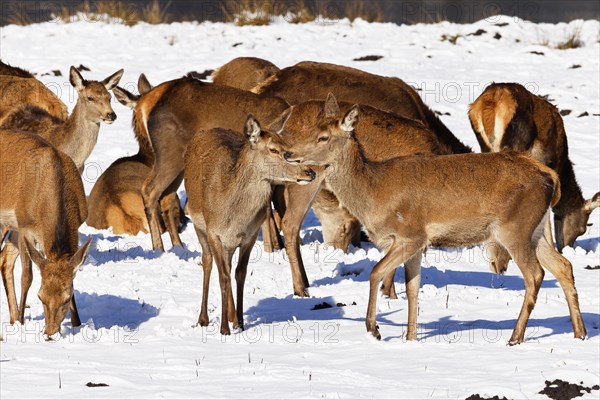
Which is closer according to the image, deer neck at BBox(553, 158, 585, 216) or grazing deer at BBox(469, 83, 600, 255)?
grazing deer at BBox(469, 83, 600, 255)

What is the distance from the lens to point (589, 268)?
43.5 feet

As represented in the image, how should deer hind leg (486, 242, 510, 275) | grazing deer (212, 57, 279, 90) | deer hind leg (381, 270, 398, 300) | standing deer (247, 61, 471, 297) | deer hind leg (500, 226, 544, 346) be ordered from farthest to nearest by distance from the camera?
1. grazing deer (212, 57, 279, 90)
2. standing deer (247, 61, 471, 297)
3. deer hind leg (486, 242, 510, 275)
4. deer hind leg (381, 270, 398, 300)
5. deer hind leg (500, 226, 544, 346)

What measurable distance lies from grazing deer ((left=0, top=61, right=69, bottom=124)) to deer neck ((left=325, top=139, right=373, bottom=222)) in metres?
5.77

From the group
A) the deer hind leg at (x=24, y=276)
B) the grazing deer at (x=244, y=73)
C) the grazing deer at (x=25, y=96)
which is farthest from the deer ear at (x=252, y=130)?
the grazing deer at (x=244, y=73)

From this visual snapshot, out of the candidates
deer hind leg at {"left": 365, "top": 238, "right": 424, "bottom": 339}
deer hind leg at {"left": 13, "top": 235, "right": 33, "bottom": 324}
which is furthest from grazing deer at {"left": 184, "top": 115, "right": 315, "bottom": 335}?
deer hind leg at {"left": 13, "top": 235, "right": 33, "bottom": 324}

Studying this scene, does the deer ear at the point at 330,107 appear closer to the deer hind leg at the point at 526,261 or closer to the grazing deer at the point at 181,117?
the deer hind leg at the point at 526,261

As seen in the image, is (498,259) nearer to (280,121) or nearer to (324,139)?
(280,121)

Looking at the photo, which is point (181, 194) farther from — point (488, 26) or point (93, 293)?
point (488, 26)

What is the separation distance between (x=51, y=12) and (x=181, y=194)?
14597 millimetres

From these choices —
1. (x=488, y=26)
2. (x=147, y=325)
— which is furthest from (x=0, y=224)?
(x=488, y=26)

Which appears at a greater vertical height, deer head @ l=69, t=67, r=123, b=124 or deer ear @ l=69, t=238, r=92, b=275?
deer head @ l=69, t=67, r=123, b=124

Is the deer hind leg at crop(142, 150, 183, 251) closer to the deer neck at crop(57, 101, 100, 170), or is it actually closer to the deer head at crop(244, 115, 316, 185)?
the deer neck at crop(57, 101, 100, 170)

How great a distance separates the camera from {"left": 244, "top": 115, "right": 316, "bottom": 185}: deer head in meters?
9.76

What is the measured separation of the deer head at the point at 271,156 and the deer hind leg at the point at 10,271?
100.0 inches
